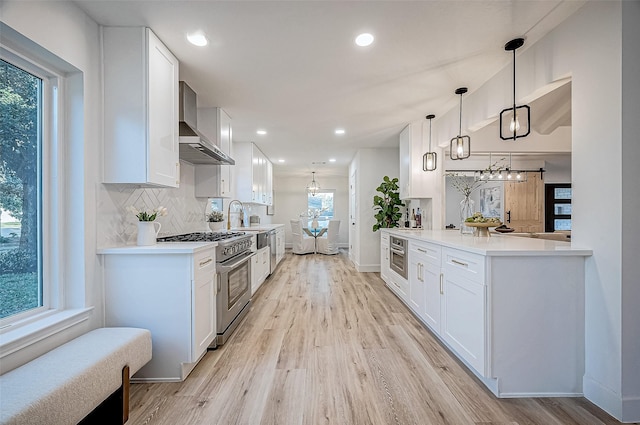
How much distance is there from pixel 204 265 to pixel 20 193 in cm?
112

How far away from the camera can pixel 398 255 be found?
4.04m

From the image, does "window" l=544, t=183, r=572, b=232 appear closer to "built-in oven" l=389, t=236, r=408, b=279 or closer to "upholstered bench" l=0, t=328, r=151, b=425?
"built-in oven" l=389, t=236, r=408, b=279

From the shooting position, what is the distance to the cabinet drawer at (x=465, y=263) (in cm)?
201

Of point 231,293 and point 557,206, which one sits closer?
point 231,293

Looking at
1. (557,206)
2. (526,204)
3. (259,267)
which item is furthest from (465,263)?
(557,206)

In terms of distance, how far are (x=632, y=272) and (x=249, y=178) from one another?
195 inches

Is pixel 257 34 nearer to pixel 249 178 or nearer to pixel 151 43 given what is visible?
pixel 151 43

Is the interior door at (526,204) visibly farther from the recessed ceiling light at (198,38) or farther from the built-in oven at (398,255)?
the recessed ceiling light at (198,38)

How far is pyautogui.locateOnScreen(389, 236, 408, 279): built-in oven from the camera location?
374 cm

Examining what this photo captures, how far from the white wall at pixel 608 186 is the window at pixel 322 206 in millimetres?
8589

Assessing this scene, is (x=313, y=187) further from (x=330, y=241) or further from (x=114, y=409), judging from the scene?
(x=114, y=409)

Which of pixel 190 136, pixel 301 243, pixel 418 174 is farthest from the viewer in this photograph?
pixel 301 243

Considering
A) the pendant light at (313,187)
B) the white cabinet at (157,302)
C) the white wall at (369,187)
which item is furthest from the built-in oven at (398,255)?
the pendant light at (313,187)

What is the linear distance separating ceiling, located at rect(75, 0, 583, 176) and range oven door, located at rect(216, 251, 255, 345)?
1.76m
